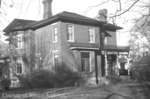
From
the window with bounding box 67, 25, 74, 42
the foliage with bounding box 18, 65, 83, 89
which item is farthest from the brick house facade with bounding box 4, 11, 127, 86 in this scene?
the foliage with bounding box 18, 65, 83, 89

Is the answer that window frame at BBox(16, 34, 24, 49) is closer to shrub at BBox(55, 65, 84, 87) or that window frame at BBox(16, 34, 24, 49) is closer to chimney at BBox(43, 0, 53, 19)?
chimney at BBox(43, 0, 53, 19)

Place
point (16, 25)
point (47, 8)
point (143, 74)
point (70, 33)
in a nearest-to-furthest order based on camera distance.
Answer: point (70, 33)
point (143, 74)
point (47, 8)
point (16, 25)

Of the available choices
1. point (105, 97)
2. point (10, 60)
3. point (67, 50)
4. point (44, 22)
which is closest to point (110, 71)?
point (67, 50)

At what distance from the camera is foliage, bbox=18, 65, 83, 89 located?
22.5m

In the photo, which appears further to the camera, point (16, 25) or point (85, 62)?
point (16, 25)

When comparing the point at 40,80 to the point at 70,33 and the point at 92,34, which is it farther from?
the point at 92,34

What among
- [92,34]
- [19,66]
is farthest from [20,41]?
[92,34]

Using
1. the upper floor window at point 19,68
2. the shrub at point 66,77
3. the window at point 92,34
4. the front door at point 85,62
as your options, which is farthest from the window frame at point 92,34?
the upper floor window at point 19,68

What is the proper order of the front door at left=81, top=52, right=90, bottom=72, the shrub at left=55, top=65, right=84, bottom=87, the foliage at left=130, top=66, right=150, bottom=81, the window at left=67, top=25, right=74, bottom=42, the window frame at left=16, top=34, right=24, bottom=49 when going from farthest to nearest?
the window frame at left=16, top=34, right=24, bottom=49, the window at left=67, top=25, right=74, bottom=42, the front door at left=81, top=52, right=90, bottom=72, the foliage at left=130, top=66, right=150, bottom=81, the shrub at left=55, top=65, right=84, bottom=87

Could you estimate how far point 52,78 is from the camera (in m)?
23.2

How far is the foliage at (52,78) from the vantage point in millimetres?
22547

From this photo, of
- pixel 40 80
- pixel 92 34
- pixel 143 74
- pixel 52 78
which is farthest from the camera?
pixel 92 34

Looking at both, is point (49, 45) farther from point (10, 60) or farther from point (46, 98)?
point (46, 98)

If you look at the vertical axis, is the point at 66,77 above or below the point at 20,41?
below
